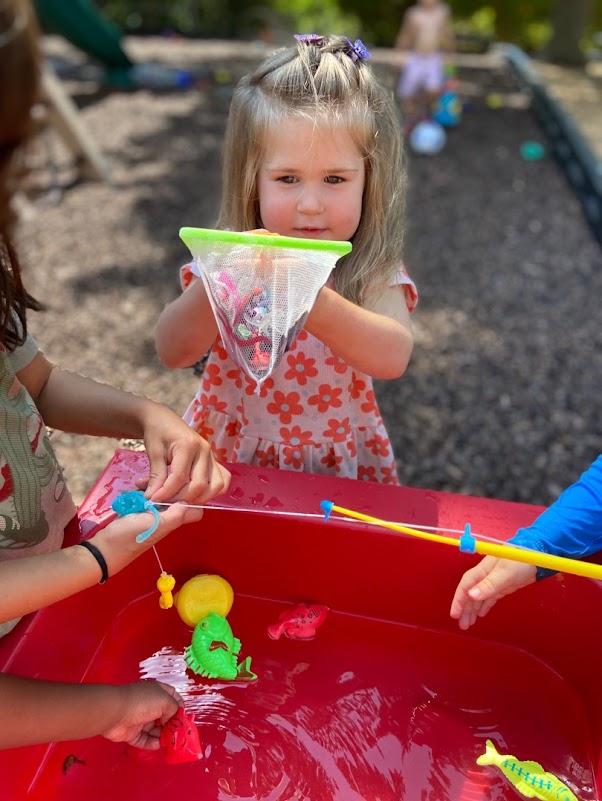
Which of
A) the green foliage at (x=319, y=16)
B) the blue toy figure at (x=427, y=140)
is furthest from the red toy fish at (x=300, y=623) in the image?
the green foliage at (x=319, y=16)

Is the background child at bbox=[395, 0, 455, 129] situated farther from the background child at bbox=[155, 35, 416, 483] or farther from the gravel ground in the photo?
the background child at bbox=[155, 35, 416, 483]

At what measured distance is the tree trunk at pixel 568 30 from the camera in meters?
7.41

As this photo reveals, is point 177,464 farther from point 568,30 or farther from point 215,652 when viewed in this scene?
point 568,30

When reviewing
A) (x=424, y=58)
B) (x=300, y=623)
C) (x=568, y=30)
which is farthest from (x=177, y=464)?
(x=568, y=30)

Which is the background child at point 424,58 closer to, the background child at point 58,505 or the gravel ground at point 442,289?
the gravel ground at point 442,289

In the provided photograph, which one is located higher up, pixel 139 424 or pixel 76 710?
pixel 139 424

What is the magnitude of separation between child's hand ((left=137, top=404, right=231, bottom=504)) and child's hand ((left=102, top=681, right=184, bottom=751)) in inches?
11.3

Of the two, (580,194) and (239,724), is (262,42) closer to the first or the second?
(580,194)

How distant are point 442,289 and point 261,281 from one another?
2.42 meters

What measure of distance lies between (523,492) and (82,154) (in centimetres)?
326

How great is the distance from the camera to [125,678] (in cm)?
130

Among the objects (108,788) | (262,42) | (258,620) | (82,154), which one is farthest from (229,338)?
(262,42)

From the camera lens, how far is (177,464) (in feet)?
3.63

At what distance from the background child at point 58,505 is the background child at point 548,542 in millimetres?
422
